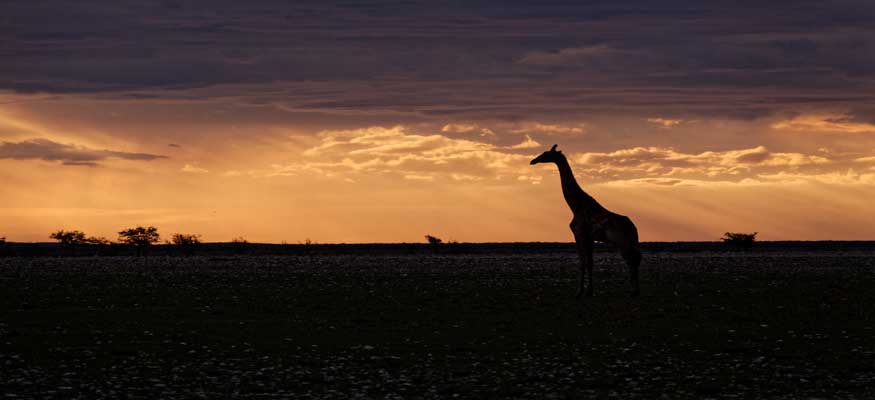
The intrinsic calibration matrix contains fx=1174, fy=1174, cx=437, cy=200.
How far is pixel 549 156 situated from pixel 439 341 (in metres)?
16.4

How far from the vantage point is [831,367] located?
71.1 feet

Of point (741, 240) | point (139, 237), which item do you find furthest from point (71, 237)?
point (741, 240)

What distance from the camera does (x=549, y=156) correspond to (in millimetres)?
40969

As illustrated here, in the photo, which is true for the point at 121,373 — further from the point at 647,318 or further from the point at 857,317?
the point at 857,317

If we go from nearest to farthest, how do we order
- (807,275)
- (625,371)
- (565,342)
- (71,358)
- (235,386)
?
(235,386), (625,371), (71,358), (565,342), (807,275)

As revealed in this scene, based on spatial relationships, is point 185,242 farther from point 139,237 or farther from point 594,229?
point 594,229

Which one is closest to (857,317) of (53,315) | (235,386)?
(235,386)

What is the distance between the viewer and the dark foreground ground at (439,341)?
19.6m

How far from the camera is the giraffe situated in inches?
1513

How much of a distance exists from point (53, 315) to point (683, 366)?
1835cm

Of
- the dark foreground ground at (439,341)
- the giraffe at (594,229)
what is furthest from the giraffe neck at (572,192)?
the dark foreground ground at (439,341)

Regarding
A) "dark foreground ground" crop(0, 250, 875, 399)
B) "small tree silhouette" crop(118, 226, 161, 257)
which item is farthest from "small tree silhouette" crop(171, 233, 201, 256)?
"dark foreground ground" crop(0, 250, 875, 399)

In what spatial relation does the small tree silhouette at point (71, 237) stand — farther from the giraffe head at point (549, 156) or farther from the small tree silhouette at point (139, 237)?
the giraffe head at point (549, 156)

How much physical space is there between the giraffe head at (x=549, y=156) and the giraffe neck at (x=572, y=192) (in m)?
0.23
